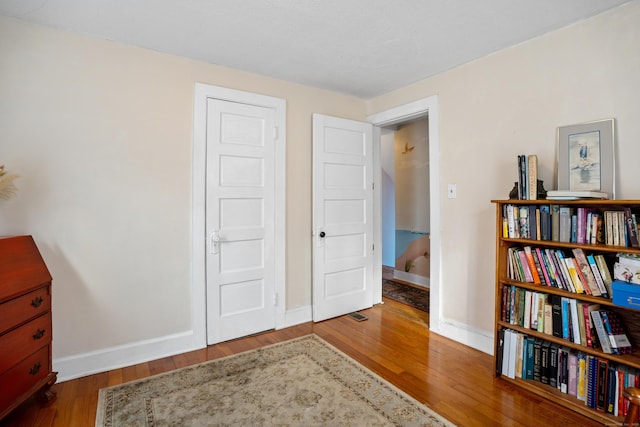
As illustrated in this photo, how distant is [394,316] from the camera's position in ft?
11.1

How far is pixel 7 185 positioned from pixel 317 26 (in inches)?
86.8

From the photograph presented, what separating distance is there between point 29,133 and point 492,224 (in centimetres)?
337

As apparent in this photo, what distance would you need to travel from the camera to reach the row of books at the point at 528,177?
2.05 metres

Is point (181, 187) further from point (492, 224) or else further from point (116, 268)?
point (492, 224)

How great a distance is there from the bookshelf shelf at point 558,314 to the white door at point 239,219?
6.29 feet

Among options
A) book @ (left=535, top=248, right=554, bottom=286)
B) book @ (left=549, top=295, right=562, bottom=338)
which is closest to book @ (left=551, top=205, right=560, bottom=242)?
book @ (left=535, top=248, right=554, bottom=286)

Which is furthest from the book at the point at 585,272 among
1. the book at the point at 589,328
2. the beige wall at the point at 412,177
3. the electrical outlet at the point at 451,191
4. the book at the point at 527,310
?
the beige wall at the point at 412,177

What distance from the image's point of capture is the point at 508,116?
2441 mm

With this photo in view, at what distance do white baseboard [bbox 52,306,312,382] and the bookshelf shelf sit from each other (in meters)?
2.38

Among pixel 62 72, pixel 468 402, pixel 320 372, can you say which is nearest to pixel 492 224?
pixel 468 402

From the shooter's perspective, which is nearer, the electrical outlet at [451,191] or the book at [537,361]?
the book at [537,361]

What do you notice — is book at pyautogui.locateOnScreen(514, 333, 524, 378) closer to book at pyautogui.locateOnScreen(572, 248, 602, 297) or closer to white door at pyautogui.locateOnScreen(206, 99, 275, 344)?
book at pyautogui.locateOnScreen(572, 248, 602, 297)

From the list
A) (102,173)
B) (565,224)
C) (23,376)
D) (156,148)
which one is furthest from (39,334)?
(565,224)

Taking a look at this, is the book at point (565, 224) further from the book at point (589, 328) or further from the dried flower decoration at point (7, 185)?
the dried flower decoration at point (7, 185)
